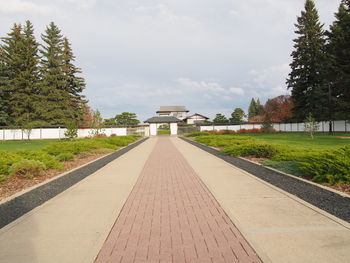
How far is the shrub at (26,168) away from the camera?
717 centimetres

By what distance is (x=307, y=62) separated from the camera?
1553 inches

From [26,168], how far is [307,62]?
44611mm

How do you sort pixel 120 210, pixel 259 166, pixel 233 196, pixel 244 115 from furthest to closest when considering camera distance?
pixel 244 115
pixel 259 166
pixel 233 196
pixel 120 210

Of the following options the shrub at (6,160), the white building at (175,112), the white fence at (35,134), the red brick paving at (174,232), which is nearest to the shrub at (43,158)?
the shrub at (6,160)

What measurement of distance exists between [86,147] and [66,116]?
30896mm

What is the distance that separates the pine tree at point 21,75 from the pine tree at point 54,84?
153 cm

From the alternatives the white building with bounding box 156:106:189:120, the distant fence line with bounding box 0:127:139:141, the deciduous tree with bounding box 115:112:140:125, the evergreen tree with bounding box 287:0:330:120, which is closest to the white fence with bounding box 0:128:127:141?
the distant fence line with bounding box 0:127:139:141

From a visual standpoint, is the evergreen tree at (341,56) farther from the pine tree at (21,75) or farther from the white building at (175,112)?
the white building at (175,112)

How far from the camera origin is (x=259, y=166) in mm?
8969

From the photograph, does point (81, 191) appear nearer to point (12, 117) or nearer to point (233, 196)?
point (233, 196)

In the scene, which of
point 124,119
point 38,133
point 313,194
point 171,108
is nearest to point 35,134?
point 38,133

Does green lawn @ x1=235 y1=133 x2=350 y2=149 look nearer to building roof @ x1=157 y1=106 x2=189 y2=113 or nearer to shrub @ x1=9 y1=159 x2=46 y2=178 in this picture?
shrub @ x1=9 y1=159 x2=46 y2=178

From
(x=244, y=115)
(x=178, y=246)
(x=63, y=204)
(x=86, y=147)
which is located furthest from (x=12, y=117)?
(x=244, y=115)

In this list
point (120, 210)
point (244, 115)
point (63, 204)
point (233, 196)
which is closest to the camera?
point (120, 210)
